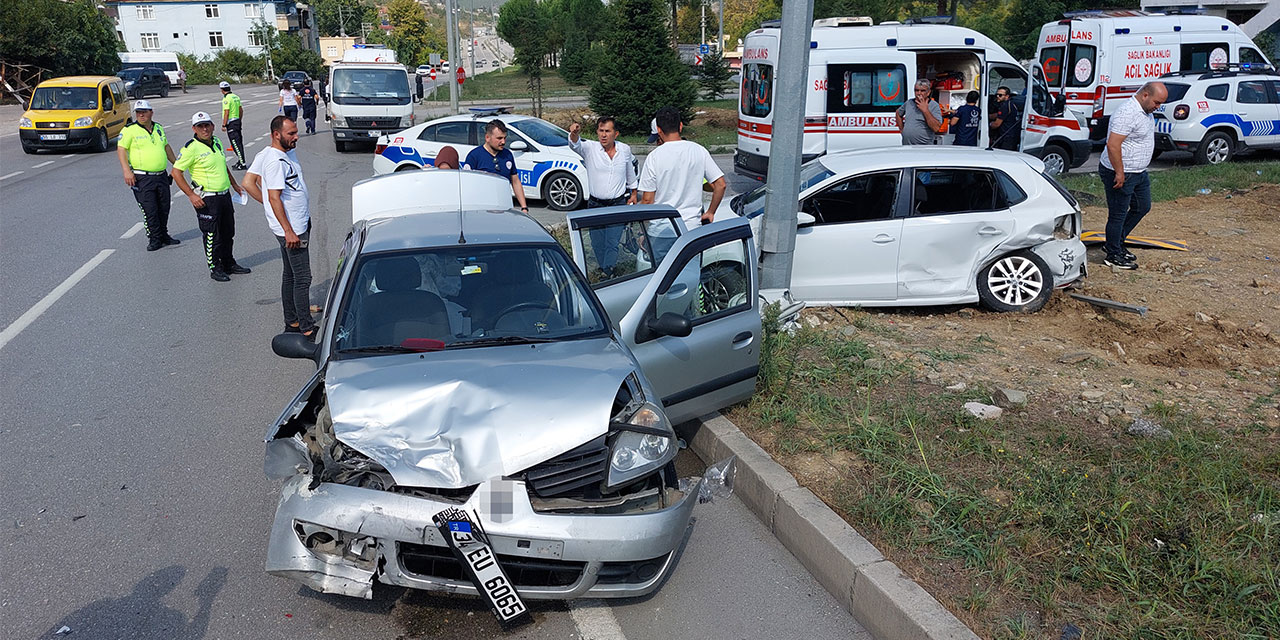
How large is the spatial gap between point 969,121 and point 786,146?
27.0 ft

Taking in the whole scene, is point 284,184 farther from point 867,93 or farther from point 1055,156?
point 1055,156

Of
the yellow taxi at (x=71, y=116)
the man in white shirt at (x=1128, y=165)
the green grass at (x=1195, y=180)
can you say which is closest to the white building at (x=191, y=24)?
the yellow taxi at (x=71, y=116)

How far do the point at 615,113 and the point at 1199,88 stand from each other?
13208 mm

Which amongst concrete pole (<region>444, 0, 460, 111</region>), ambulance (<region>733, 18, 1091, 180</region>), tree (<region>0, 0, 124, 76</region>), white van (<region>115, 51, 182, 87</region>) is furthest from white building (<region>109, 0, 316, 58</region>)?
ambulance (<region>733, 18, 1091, 180</region>)

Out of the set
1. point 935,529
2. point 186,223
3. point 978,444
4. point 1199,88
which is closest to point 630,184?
point 978,444

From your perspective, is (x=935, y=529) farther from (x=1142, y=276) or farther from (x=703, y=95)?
(x=703, y=95)

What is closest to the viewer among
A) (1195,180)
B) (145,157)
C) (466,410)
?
(466,410)

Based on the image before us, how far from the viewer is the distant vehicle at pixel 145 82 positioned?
1857 inches

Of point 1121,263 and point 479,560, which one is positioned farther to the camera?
point 1121,263

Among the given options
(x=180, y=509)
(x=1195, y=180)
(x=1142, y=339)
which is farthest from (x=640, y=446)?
(x=1195, y=180)

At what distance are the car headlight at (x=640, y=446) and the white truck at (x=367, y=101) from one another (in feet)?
68.7

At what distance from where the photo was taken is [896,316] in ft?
27.8

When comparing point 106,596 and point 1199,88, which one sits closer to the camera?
point 106,596

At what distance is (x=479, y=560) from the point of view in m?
3.51
